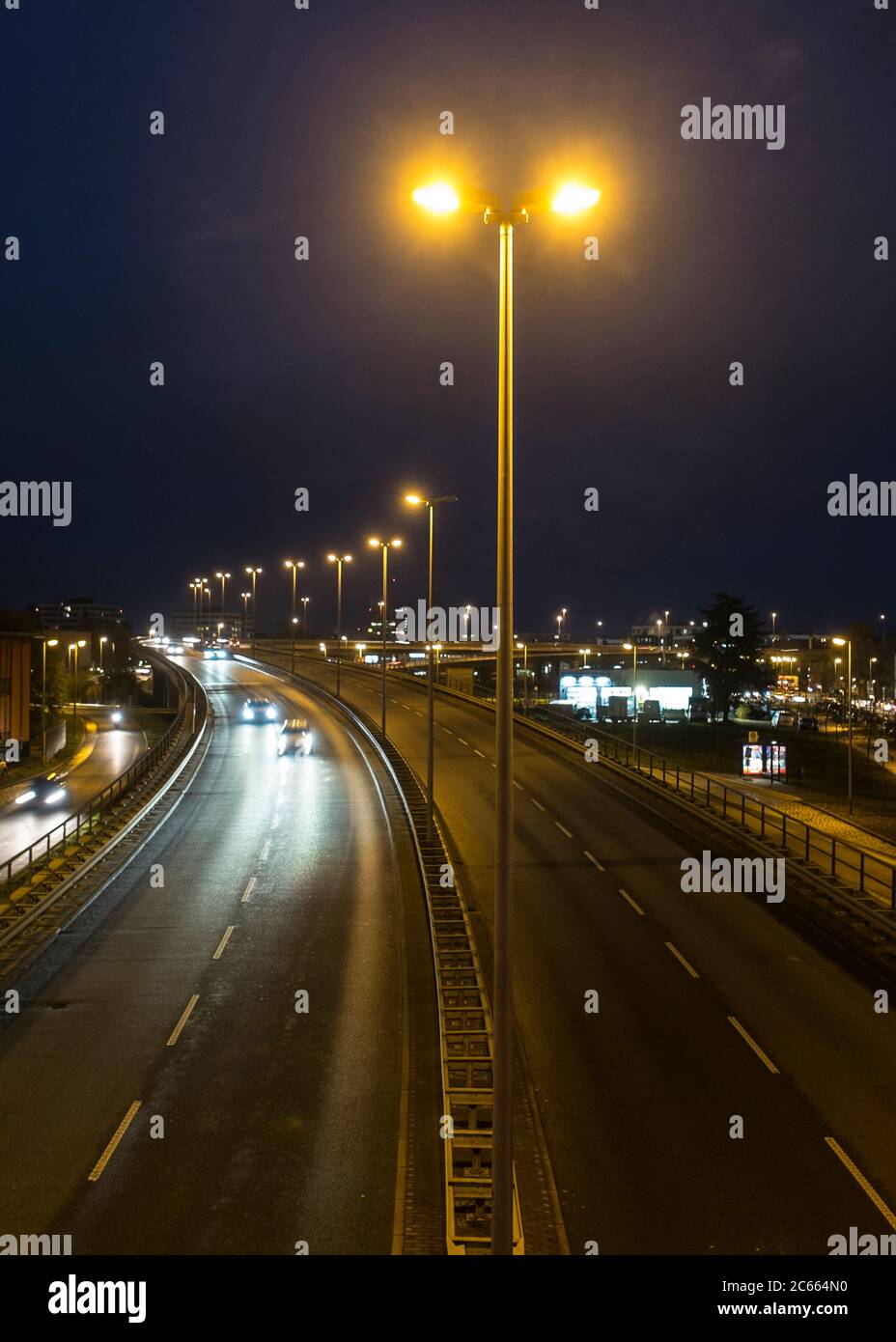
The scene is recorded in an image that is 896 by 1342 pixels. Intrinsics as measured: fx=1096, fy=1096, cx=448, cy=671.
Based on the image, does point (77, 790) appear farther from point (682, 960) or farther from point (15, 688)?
point (682, 960)

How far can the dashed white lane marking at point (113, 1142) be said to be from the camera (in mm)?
10922

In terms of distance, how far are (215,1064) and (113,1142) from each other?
2.35 meters

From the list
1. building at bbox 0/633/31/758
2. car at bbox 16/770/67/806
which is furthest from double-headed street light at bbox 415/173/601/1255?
building at bbox 0/633/31/758

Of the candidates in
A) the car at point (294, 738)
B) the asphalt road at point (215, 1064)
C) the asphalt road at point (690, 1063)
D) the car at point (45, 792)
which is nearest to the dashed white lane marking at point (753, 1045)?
the asphalt road at point (690, 1063)

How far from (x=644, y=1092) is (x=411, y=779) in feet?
77.2

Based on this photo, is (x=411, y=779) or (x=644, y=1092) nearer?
(x=644, y=1092)

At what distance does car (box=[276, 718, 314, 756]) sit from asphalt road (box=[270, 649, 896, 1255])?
22.4 meters

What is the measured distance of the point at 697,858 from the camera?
27047 mm

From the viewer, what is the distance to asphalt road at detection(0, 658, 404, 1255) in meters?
10.2

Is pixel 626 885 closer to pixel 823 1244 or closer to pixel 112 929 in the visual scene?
pixel 112 929
